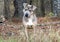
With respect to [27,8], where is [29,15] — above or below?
below

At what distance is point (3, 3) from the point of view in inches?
1185

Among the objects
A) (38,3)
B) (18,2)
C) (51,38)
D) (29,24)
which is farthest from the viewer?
(38,3)

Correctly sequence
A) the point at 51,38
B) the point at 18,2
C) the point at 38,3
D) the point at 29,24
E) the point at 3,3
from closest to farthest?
1. the point at 51,38
2. the point at 29,24
3. the point at 18,2
4. the point at 3,3
5. the point at 38,3

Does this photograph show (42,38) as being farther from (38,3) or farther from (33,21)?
(38,3)

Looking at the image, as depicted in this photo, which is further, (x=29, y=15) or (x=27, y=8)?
(x=29, y=15)

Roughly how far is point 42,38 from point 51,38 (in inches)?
9.4

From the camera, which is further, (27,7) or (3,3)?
(3,3)

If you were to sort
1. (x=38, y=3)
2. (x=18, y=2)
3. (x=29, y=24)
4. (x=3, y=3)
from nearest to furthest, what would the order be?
(x=29, y=24) → (x=18, y=2) → (x=3, y=3) → (x=38, y=3)

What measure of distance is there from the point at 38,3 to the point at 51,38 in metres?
29.0

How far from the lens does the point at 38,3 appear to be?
3834cm

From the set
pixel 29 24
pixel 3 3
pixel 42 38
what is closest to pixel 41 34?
pixel 42 38

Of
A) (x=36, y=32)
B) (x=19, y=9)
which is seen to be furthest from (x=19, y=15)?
(x=36, y=32)

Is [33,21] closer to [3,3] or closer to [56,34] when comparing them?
[56,34]

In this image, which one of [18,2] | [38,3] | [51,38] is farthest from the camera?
[38,3]
